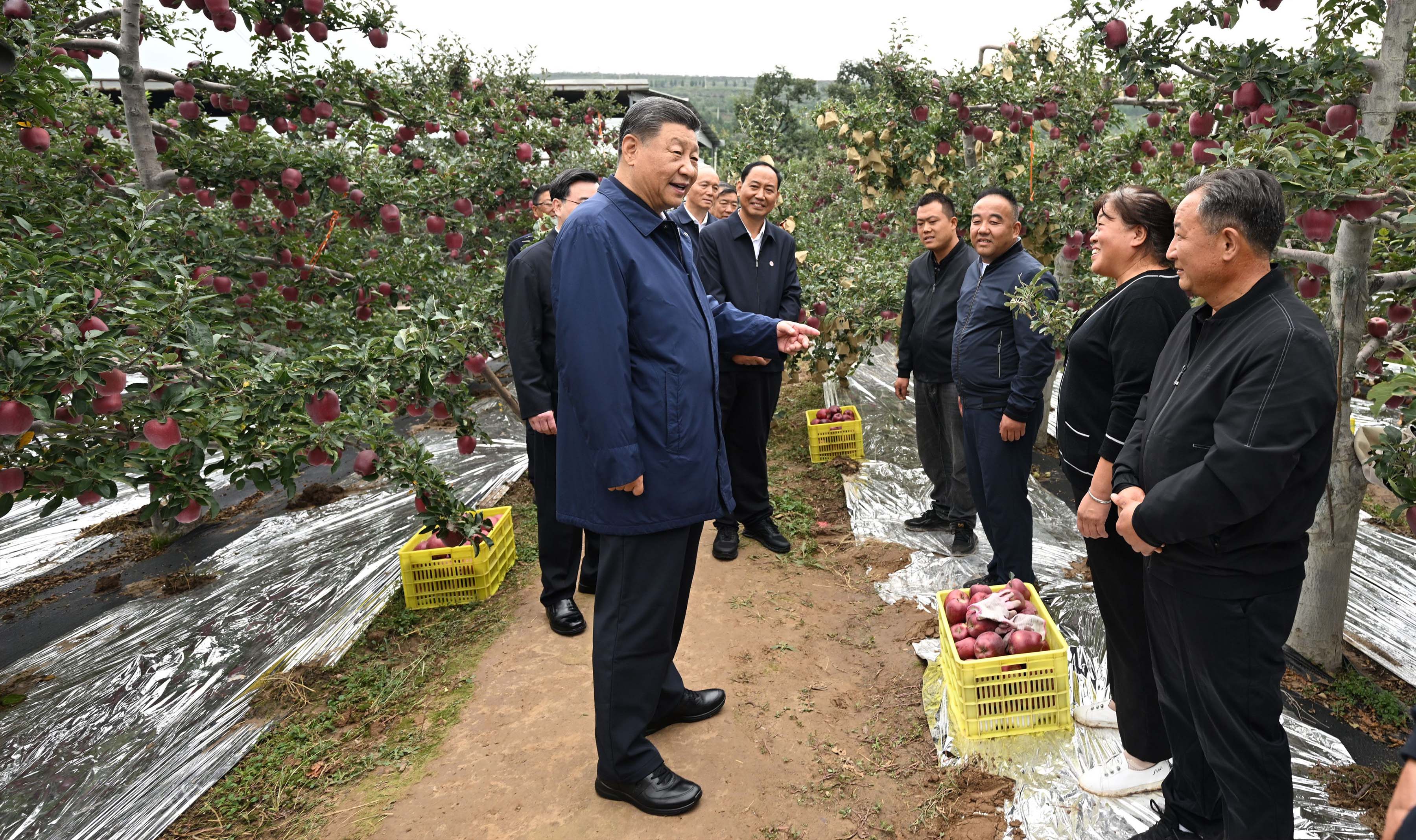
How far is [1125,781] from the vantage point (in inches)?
86.8

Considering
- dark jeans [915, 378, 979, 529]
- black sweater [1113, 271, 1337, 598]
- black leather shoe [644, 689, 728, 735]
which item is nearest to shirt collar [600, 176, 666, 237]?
black sweater [1113, 271, 1337, 598]

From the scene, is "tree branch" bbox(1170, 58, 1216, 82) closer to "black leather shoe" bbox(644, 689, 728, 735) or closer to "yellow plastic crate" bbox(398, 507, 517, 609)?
"black leather shoe" bbox(644, 689, 728, 735)

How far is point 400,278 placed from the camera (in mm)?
4465

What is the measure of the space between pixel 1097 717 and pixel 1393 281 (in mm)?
1721

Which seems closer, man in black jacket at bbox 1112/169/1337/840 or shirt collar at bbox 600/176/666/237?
man in black jacket at bbox 1112/169/1337/840

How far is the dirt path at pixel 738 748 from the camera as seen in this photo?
2.27 m

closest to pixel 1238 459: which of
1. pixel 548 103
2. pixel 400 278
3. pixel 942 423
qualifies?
pixel 942 423

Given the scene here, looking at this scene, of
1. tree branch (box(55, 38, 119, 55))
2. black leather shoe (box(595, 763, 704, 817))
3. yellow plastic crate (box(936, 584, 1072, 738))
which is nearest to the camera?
black leather shoe (box(595, 763, 704, 817))

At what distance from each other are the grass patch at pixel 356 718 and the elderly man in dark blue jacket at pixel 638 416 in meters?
0.90

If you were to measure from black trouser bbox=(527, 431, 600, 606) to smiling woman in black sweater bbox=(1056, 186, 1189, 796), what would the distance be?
6.60 feet

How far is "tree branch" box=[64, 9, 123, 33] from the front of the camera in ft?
12.1

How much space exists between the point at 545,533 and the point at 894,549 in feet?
6.13

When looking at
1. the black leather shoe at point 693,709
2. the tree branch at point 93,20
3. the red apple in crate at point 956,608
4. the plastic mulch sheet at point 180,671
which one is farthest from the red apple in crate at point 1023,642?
the tree branch at point 93,20

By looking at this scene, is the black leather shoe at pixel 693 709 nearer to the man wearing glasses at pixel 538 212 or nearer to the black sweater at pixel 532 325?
the black sweater at pixel 532 325
